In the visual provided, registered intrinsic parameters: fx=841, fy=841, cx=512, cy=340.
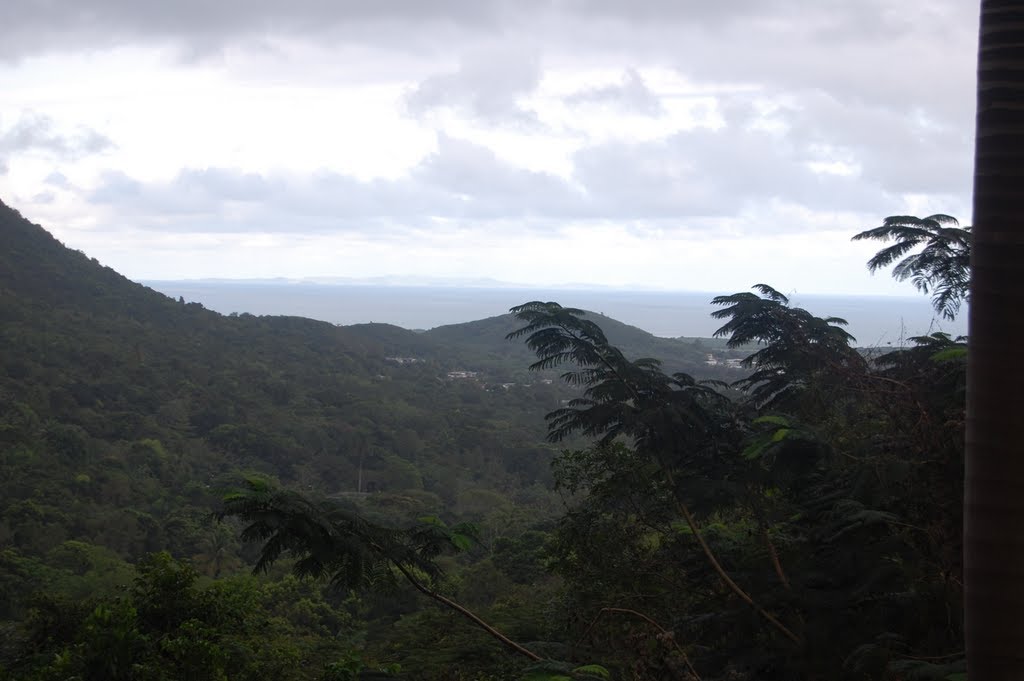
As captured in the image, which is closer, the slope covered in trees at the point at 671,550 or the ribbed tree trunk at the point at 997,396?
the ribbed tree trunk at the point at 997,396

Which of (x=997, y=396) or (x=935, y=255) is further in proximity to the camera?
(x=935, y=255)

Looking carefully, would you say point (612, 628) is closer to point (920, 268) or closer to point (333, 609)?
point (920, 268)

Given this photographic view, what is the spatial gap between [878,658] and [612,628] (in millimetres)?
2965

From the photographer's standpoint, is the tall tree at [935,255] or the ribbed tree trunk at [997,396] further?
the tall tree at [935,255]

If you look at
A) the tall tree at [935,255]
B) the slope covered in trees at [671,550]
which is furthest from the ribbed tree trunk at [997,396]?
the tall tree at [935,255]

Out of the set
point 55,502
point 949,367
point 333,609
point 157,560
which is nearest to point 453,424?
point 55,502

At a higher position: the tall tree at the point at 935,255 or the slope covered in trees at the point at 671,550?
the tall tree at the point at 935,255

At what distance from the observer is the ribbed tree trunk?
2732mm

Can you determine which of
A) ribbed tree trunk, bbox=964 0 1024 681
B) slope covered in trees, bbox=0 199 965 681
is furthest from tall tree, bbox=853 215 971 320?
ribbed tree trunk, bbox=964 0 1024 681

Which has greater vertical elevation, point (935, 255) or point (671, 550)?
point (935, 255)

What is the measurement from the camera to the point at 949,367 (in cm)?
603

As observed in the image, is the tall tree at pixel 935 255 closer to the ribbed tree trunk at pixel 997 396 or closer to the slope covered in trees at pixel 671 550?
the slope covered in trees at pixel 671 550

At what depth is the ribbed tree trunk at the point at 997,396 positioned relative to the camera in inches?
108

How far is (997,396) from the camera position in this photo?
9.01 feet
